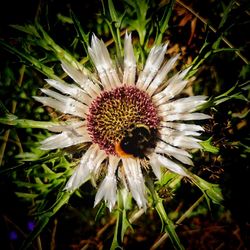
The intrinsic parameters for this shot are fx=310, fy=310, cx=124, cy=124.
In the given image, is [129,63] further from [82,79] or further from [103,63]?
[82,79]

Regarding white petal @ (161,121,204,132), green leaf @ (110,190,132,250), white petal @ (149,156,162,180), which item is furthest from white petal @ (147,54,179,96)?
green leaf @ (110,190,132,250)

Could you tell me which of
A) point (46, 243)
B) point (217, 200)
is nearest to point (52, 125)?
point (217, 200)

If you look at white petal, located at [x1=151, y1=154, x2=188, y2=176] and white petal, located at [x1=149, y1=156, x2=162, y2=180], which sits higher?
white petal, located at [x1=151, y1=154, x2=188, y2=176]

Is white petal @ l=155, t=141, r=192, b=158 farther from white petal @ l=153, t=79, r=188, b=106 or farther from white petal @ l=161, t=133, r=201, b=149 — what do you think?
white petal @ l=153, t=79, r=188, b=106

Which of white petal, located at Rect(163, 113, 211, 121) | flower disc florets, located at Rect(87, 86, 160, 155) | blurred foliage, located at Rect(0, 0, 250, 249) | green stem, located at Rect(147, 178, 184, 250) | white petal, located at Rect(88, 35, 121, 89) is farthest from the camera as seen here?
blurred foliage, located at Rect(0, 0, 250, 249)

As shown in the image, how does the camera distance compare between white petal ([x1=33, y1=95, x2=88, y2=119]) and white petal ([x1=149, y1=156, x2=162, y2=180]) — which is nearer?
white petal ([x1=149, y1=156, x2=162, y2=180])

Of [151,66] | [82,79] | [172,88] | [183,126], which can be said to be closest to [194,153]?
[183,126]

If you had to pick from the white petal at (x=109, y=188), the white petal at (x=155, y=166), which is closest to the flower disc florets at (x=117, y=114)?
the white petal at (x=109, y=188)
